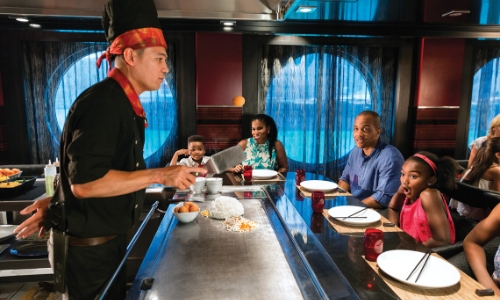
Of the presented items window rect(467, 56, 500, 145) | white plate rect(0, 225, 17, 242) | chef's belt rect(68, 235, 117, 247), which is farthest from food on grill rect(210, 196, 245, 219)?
window rect(467, 56, 500, 145)

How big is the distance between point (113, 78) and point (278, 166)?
2.73 meters

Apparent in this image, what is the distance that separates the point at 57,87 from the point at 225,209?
12.1 ft

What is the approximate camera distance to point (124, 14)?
1211 mm

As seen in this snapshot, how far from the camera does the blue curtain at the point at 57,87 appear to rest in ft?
14.3

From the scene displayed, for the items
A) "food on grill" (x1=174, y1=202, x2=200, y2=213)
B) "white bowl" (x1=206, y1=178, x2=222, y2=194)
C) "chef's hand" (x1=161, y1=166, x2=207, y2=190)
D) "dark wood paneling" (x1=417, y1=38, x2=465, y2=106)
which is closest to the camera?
"chef's hand" (x1=161, y1=166, x2=207, y2=190)

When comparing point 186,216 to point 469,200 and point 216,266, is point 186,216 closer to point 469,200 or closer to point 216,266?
point 216,266

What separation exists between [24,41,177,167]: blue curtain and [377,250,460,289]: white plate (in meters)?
3.76

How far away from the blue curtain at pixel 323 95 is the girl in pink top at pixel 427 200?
2555mm

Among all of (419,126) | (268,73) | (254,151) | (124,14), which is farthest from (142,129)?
(419,126)

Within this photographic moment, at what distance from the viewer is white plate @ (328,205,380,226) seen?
160cm

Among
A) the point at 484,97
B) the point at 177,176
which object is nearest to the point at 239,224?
the point at 177,176

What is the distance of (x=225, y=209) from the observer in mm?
1730

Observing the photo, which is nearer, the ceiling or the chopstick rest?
the chopstick rest

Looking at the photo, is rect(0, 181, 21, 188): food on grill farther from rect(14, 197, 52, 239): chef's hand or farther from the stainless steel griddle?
the stainless steel griddle
